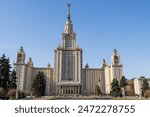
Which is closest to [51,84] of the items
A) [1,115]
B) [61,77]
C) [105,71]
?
[61,77]

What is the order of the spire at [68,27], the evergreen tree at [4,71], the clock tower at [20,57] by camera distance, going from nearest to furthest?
the evergreen tree at [4,71], the clock tower at [20,57], the spire at [68,27]

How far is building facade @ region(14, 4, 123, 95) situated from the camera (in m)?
118

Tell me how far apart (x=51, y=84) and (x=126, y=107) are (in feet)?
394

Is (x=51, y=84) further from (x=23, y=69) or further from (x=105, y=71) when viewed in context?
(x=105, y=71)

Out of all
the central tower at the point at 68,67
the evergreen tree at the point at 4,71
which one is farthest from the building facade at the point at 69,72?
the evergreen tree at the point at 4,71

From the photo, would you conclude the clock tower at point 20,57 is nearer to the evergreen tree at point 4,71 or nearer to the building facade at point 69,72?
the building facade at point 69,72

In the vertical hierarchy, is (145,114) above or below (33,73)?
below

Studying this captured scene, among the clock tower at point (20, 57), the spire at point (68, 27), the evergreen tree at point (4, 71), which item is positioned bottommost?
the evergreen tree at point (4, 71)

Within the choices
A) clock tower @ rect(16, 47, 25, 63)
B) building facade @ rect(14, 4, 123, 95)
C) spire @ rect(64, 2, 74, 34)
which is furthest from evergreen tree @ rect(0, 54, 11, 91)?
spire @ rect(64, 2, 74, 34)

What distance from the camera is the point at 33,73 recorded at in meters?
132

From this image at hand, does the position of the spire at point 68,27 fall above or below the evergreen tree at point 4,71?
above

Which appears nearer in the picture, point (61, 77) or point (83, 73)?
point (61, 77)

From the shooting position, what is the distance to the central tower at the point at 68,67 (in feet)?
381

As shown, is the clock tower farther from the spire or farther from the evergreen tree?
the evergreen tree
